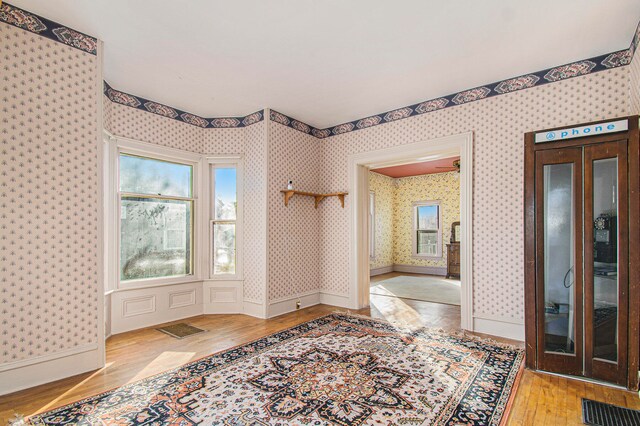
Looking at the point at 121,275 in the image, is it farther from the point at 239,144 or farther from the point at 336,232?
the point at 336,232

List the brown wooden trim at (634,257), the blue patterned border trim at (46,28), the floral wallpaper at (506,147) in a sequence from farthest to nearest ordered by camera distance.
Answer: the floral wallpaper at (506,147) → the blue patterned border trim at (46,28) → the brown wooden trim at (634,257)

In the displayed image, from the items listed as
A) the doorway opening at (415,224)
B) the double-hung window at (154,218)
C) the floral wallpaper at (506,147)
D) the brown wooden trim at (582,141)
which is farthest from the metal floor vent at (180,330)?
the doorway opening at (415,224)

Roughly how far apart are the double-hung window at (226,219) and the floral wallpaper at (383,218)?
16.6 ft

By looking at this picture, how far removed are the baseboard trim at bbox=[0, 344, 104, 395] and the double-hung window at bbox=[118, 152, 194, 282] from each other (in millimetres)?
1383

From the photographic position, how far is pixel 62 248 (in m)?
2.96

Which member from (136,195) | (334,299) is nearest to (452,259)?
(334,299)

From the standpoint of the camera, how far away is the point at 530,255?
304 cm

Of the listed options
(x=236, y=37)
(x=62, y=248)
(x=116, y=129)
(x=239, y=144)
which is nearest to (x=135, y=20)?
(x=236, y=37)

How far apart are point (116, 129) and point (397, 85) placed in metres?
3.64

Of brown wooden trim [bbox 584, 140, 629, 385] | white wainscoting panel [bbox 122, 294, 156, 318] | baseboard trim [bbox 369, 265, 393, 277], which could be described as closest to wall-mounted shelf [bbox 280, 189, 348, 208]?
white wainscoting panel [bbox 122, 294, 156, 318]

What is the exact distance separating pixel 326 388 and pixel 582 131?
3.07 m

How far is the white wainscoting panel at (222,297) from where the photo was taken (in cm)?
511

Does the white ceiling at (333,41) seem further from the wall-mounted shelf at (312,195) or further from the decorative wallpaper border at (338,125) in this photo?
the wall-mounted shelf at (312,195)

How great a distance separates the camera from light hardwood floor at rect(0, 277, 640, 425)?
241 centimetres
